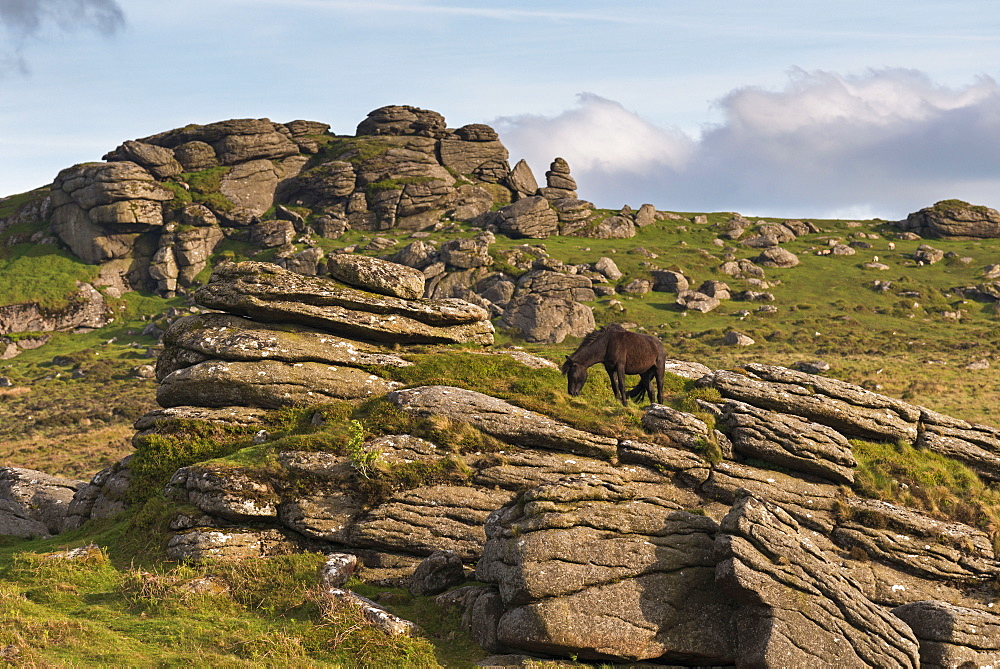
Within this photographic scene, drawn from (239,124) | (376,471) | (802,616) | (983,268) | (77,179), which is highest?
(239,124)

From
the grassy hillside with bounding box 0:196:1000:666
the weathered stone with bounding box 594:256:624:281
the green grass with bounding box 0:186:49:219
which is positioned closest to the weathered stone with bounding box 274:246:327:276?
the grassy hillside with bounding box 0:196:1000:666

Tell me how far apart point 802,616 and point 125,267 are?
15124cm

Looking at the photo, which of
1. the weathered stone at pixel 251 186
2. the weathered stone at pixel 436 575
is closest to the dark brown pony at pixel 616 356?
the weathered stone at pixel 436 575

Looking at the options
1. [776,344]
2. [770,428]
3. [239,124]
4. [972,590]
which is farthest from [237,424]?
[239,124]

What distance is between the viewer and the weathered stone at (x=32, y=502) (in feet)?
88.0

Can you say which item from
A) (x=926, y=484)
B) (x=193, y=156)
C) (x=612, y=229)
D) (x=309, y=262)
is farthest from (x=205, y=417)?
(x=193, y=156)

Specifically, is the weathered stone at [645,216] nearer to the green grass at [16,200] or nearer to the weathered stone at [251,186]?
the weathered stone at [251,186]

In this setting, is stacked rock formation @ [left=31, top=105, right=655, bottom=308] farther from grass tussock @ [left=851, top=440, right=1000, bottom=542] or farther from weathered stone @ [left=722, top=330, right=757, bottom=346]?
grass tussock @ [left=851, top=440, right=1000, bottom=542]

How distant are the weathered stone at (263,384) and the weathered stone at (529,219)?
122802mm

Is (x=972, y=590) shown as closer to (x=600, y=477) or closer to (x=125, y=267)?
(x=600, y=477)

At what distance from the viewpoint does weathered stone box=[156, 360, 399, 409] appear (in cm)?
2566

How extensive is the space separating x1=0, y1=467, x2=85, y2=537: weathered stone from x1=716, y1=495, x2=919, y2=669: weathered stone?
25.1 metres

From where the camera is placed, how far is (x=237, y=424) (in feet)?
82.4

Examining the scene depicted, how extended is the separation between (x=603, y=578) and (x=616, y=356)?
1210cm
